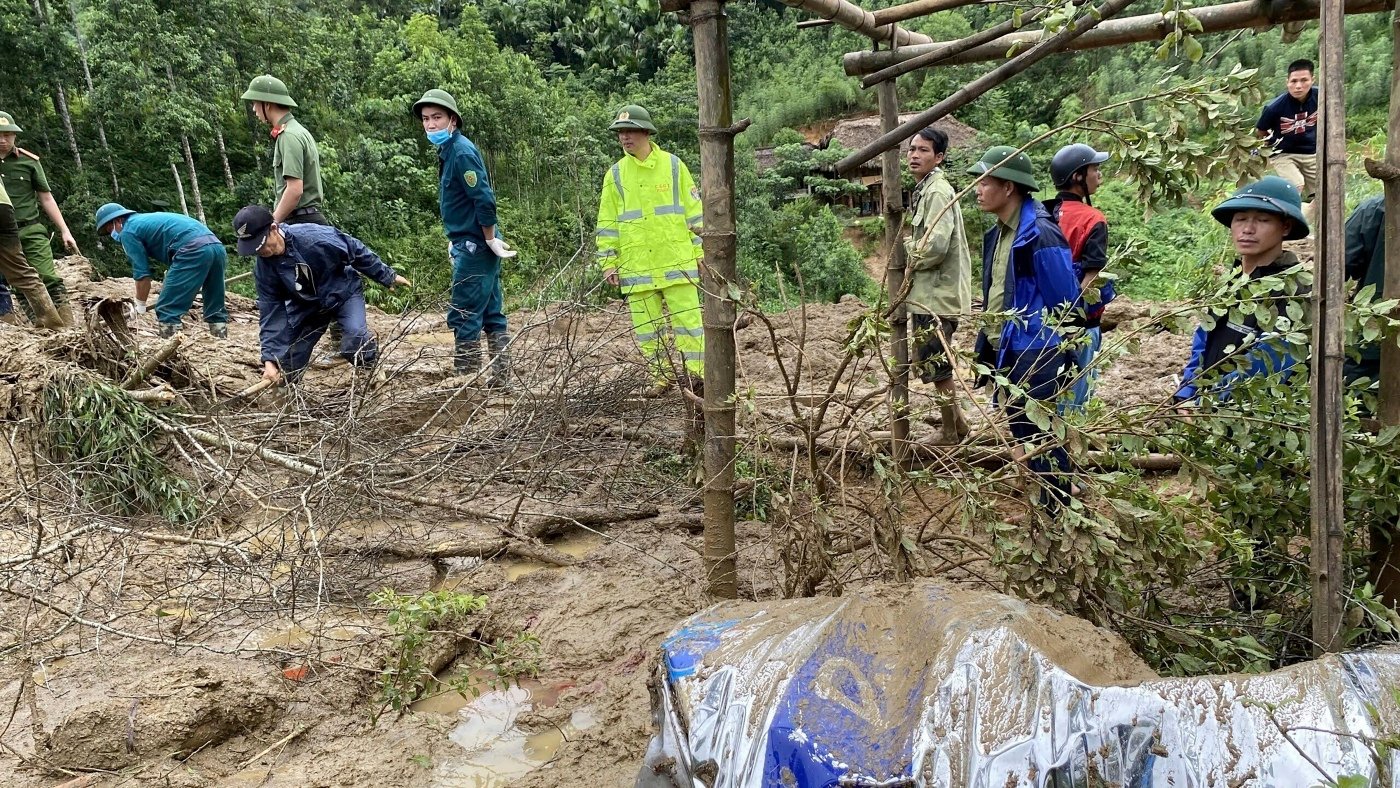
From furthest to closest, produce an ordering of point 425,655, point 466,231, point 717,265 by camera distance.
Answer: point 466,231
point 425,655
point 717,265

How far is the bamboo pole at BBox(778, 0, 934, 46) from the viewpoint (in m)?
2.83

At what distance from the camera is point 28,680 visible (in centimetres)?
284

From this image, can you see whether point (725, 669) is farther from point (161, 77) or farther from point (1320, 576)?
point (161, 77)

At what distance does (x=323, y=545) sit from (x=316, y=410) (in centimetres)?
103

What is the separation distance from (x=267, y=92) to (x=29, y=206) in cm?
299

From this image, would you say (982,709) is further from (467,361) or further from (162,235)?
(162,235)

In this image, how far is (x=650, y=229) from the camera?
5168 mm

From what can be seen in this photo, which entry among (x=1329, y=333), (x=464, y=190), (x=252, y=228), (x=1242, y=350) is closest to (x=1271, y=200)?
(x=1242, y=350)

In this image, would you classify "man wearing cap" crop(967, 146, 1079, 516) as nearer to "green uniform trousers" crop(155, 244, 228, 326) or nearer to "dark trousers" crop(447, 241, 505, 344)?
"dark trousers" crop(447, 241, 505, 344)

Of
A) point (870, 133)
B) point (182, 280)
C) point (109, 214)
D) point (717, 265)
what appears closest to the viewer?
point (717, 265)

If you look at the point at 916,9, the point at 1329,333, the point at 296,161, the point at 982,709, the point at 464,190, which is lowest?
the point at 982,709

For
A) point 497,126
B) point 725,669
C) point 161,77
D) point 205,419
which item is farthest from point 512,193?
point 725,669

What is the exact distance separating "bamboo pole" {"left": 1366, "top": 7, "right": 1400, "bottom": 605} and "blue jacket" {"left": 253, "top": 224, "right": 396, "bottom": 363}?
466 centimetres

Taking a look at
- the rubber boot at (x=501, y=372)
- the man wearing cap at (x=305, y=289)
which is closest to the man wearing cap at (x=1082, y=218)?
the rubber boot at (x=501, y=372)
